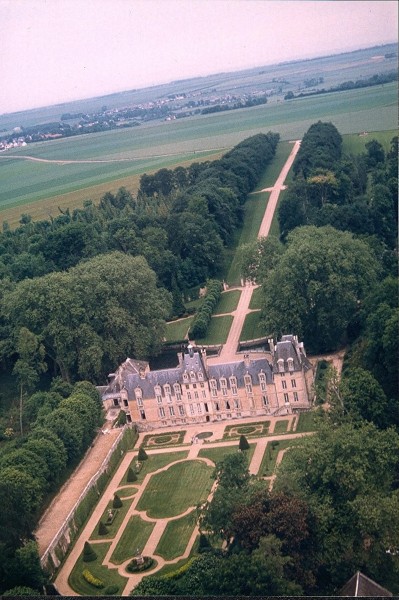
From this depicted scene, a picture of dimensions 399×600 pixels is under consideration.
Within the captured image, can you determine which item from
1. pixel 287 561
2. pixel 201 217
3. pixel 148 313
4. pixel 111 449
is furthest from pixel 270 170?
pixel 287 561

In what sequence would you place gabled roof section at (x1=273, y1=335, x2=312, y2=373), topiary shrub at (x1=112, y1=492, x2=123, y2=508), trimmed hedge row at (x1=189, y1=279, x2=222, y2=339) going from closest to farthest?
1. topiary shrub at (x1=112, y1=492, x2=123, y2=508)
2. gabled roof section at (x1=273, y1=335, x2=312, y2=373)
3. trimmed hedge row at (x1=189, y1=279, x2=222, y2=339)

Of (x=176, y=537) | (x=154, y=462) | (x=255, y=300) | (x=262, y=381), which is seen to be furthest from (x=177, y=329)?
(x=176, y=537)

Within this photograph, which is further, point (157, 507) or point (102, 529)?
point (157, 507)

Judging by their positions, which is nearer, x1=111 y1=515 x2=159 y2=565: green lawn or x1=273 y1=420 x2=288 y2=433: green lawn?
x1=111 y1=515 x2=159 y2=565: green lawn

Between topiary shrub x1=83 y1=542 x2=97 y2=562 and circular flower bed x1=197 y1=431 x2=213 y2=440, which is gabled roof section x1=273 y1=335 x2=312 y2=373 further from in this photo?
topiary shrub x1=83 y1=542 x2=97 y2=562

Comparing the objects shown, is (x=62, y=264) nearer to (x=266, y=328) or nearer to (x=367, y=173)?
(x=266, y=328)

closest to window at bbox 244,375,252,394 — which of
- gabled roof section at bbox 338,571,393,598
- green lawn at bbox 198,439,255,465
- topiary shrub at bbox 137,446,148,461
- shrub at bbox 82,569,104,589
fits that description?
green lawn at bbox 198,439,255,465

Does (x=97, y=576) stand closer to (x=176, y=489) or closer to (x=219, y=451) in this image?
(x=176, y=489)
